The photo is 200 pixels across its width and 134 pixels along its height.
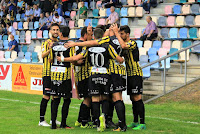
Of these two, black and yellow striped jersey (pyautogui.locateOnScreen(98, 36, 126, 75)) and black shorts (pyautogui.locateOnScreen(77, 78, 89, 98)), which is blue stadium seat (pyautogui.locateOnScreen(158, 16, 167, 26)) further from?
black and yellow striped jersey (pyautogui.locateOnScreen(98, 36, 126, 75))

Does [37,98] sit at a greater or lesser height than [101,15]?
lesser

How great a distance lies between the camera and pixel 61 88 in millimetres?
9023

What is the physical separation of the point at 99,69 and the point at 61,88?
36.3 inches

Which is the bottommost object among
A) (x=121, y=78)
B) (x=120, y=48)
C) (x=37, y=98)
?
(x=37, y=98)

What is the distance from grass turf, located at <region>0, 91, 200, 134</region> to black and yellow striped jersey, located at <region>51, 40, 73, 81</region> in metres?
1.09

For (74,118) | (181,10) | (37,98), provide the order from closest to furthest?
(74,118) → (37,98) → (181,10)

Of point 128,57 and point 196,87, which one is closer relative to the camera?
point 128,57

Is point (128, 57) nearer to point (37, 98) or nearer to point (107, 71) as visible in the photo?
point (107, 71)

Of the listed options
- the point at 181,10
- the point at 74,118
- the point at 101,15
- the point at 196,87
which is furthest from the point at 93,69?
the point at 101,15

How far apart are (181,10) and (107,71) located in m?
12.0

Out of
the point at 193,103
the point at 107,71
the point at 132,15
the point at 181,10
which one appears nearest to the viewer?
the point at 107,71

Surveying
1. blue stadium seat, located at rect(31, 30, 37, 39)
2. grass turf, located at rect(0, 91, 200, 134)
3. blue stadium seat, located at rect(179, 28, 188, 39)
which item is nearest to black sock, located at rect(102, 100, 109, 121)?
grass turf, located at rect(0, 91, 200, 134)

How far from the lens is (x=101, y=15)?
75.6 feet

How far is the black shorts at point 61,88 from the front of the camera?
9.01 meters
